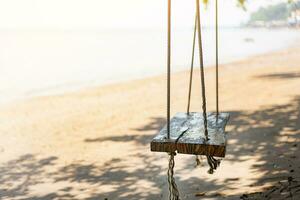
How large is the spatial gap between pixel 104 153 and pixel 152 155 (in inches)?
45.7

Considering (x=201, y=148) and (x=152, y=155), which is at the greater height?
(x=201, y=148)

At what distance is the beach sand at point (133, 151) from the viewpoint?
622 cm

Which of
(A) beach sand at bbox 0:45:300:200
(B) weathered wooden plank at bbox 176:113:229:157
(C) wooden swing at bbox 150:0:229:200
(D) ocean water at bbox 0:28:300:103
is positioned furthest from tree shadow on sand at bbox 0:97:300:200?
(D) ocean water at bbox 0:28:300:103

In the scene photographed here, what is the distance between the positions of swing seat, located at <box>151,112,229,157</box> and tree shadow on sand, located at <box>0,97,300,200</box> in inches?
69.1

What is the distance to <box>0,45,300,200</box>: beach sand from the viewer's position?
6219 mm

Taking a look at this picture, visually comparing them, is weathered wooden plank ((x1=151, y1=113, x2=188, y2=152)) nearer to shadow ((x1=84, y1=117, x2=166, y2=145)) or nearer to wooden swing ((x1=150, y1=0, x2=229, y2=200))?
wooden swing ((x1=150, y1=0, x2=229, y2=200))

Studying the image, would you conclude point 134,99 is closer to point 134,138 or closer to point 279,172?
point 134,138

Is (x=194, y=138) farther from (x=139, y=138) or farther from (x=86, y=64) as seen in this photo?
(x=86, y=64)

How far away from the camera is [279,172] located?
6148 mm

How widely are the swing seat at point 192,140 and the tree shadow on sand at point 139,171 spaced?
1754mm

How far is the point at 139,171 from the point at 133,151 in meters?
1.34

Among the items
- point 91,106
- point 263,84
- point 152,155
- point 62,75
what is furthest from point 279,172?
point 62,75

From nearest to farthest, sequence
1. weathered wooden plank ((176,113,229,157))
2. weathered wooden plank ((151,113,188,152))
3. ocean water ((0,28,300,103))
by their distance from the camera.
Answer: weathered wooden plank ((176,113,229,157))
weathered wooden plank ((151,113,188,152))
ocean water ((0,28,300,103))

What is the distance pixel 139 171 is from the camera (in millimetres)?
7188
